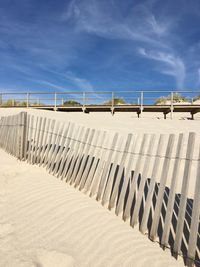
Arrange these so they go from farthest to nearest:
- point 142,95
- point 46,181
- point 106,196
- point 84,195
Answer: point 142,95
point 46,181
point 84,195
point 106,196

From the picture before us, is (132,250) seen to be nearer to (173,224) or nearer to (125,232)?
(125,232)

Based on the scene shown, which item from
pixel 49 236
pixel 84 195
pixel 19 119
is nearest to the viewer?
pixel 49 236

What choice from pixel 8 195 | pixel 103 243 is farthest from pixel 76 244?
pixel 8 195

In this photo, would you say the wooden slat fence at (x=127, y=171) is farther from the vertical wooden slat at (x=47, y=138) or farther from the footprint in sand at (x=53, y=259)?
the footprint in sand at (x=53, y=259)

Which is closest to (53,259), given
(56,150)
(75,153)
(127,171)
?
(127,171)

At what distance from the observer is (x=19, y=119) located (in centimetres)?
931

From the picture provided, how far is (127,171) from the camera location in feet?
15.4

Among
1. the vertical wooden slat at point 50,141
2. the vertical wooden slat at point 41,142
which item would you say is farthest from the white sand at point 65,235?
the vertical wooden slat at point 41,142

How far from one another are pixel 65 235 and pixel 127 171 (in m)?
1.45

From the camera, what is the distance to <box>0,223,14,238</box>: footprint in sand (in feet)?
12.7

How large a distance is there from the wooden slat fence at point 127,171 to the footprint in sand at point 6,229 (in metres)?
1.70

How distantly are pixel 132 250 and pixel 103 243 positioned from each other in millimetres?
391

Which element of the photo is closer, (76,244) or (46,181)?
(76,244)

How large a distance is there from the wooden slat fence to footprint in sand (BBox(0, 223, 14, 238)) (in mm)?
1701
